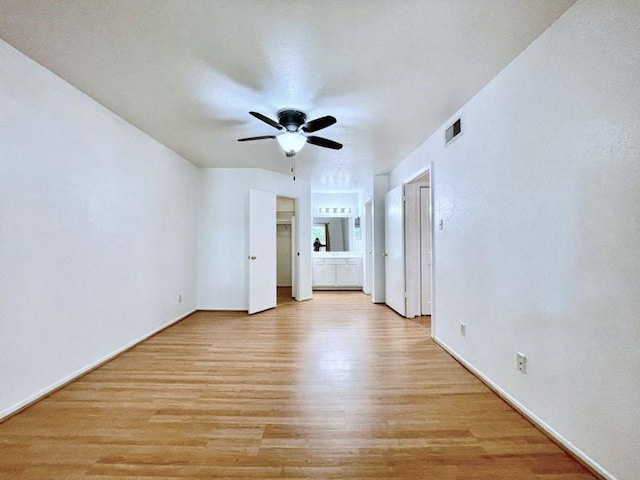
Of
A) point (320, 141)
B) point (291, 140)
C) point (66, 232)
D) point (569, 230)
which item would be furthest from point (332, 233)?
point (569, 230)

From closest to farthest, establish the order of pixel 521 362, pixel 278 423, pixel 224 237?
pixel 278 423, pixel 521 362, pixel 224 237

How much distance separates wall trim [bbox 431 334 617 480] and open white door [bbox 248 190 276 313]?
313 cm

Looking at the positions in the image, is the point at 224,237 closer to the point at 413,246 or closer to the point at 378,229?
the point at 378,229

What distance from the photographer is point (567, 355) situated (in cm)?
150

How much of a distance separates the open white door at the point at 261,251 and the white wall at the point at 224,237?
21 centimetres

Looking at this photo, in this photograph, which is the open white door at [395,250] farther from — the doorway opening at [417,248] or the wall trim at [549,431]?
the wall trim at [549,431]

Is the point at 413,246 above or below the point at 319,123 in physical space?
below

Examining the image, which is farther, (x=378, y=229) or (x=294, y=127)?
(x=378, y=229)

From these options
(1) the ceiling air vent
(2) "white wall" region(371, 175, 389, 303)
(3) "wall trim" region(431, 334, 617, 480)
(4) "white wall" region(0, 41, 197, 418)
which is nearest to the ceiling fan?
(1) the ceiling air vent

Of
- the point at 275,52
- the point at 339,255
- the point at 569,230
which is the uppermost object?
the point at 275,52

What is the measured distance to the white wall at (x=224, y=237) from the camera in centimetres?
466

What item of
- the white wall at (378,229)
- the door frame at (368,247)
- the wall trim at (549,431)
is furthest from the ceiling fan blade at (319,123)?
the door frame at (368,247)

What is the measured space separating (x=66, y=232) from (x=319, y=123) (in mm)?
2220

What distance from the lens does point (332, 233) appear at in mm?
7535
